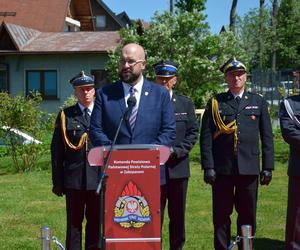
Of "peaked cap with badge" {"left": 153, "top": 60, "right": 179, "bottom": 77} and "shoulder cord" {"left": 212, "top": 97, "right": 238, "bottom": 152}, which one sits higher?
"peaked cap with badge" {"left": 153, "top": 60, "right": 179, "bottom": 77}

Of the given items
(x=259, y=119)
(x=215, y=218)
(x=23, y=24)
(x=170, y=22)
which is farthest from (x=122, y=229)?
(x=23, y=24)

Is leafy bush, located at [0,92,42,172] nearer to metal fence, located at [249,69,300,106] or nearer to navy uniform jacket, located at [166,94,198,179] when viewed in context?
navy uniform jacket, located at [166,94,198,179]

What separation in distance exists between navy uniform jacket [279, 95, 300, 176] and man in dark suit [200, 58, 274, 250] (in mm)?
603

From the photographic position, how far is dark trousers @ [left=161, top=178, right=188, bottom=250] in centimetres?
622

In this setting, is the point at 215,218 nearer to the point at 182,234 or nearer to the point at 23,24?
the point at 182,234

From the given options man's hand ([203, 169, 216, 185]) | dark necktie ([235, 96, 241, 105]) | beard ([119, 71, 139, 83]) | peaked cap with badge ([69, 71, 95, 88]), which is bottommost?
man's hand ([203, 169, 216, 185])

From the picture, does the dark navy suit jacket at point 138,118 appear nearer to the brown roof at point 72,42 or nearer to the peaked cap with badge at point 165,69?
the peaked cap with badge at point 165,69

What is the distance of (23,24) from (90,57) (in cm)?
625

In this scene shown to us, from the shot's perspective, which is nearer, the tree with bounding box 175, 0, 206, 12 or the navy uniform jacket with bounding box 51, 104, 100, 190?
the navy uniform jacket with bounding box 51, 104, 100, 190

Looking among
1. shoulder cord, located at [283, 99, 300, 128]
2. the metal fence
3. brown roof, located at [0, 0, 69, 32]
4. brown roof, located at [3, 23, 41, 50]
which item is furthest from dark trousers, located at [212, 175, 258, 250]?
brown roof, located at [0, 0, 69, 32]

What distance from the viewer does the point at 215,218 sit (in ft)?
19.7

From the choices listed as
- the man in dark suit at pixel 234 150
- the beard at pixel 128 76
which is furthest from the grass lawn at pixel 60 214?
the beard at pixel 128 76

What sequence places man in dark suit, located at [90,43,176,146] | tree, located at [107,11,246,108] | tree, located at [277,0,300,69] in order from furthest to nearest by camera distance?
1. tree, located at [277,0,300,69]
2. tree, located at [107,11,246,108]
3. man in dark suit, located at [90,43,176,146]

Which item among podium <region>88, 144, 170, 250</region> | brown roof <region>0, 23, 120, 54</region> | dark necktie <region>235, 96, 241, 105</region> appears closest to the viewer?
podium <region>88, 144, 170, 250</region>
